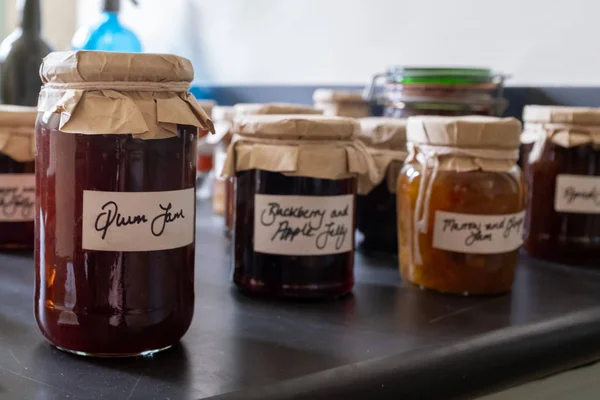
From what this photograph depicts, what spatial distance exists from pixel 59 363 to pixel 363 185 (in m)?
0.42

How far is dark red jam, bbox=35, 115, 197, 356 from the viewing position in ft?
1.72

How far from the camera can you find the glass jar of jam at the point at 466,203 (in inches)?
29.5

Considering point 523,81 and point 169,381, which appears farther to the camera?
point 523,81

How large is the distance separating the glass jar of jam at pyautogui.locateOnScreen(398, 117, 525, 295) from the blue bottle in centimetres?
98

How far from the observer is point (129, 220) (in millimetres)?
530

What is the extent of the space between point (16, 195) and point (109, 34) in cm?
81

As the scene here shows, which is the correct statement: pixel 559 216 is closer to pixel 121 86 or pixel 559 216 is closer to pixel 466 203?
pixel 466 203

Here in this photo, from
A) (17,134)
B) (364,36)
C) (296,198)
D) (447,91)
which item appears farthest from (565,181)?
(17,134)

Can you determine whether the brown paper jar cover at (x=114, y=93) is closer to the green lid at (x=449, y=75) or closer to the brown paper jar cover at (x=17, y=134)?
the brown paper jar cover at (x=17, y=134)

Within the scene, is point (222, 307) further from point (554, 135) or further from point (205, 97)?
point (205, 97)

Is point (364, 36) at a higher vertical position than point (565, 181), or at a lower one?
higher

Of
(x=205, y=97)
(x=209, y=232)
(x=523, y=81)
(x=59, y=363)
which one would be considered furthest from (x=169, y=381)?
(x=205, y=97)

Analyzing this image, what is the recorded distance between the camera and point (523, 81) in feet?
3.59

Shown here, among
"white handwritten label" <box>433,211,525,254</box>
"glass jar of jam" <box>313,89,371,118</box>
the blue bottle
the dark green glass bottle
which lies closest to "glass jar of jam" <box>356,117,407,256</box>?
"white handwritten label" <box>433,211,525,254</box>
